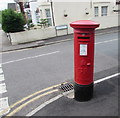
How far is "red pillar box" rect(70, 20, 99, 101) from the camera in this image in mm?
3369

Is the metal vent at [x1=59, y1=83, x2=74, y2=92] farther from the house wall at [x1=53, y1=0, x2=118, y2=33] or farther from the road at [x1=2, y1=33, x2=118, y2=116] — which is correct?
the house wall at [x1=53, y1=0, x2=118, y2=33]

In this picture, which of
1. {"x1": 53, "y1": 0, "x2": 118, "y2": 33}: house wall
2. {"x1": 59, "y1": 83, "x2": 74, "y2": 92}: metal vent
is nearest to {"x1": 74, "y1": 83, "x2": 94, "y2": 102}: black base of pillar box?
{"x1": 59, "y1": 83, "x2": 74, "y2": 92}: metal vent

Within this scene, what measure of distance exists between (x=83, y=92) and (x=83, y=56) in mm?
1020

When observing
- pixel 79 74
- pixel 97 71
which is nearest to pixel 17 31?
pixel 97 71

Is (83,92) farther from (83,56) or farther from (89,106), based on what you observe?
(83,56)

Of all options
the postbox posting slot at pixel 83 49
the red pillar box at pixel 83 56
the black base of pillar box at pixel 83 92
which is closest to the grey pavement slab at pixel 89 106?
the black base of pillar box at pixel 83 92

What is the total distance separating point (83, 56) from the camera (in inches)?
141

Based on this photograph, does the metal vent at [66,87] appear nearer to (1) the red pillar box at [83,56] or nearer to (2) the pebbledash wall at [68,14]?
(1) the red pillar box at [83,56]

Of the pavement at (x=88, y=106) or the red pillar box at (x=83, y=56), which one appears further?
the pavement at (x=88, y=106)

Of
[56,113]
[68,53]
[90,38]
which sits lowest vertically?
[56,113]

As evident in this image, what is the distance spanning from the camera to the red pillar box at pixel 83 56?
3.37m

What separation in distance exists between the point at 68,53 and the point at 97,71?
3.18 metres

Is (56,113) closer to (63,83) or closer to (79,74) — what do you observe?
(79,74)

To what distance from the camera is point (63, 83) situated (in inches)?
198
